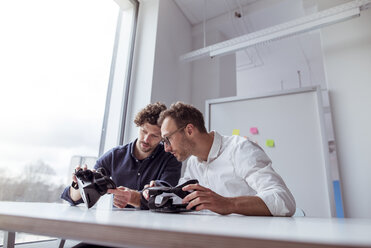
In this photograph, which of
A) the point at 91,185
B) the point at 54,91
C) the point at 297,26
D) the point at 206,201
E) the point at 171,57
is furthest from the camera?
the point at 171,57

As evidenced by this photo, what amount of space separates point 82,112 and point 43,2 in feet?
2.92

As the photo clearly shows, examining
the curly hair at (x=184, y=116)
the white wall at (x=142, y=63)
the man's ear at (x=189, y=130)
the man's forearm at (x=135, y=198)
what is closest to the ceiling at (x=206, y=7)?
the white wall at (x=142, y=63)

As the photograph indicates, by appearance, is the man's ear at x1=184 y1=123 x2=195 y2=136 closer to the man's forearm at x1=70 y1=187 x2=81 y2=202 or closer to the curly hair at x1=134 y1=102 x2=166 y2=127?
the curly hair at x1=134 y1=102 x2=166 y2=127

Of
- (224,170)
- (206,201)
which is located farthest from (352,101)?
(206,201)

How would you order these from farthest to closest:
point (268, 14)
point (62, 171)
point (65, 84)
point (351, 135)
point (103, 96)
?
point (268, 14) < point (103, 96) < point (351, 135) < point (65, 84) < point (62, 171)

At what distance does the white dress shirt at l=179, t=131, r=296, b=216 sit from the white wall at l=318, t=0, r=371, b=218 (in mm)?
1281

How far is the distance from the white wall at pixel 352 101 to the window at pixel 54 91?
2.00 metres

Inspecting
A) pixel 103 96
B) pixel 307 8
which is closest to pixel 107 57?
pixel 103 96

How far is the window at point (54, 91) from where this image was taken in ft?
5.28

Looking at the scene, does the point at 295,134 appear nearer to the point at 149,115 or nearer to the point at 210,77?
the point at 210,77

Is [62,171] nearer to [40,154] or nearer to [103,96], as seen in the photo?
[40,154]

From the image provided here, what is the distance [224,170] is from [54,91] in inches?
55.8

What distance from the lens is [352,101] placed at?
2.20m

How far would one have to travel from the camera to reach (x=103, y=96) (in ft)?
7.76
